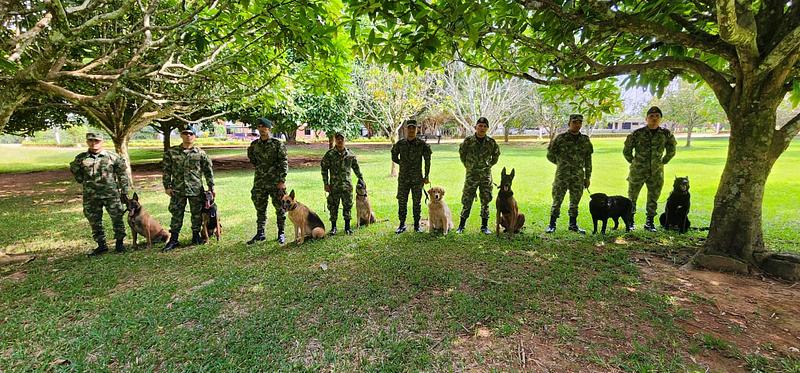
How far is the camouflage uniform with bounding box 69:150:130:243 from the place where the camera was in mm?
5891

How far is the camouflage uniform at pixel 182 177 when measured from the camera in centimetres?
629

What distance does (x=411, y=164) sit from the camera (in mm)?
6930

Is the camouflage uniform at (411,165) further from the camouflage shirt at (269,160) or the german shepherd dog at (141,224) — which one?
the german shepherd dog at (141,224)

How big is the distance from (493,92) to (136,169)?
21593 mm

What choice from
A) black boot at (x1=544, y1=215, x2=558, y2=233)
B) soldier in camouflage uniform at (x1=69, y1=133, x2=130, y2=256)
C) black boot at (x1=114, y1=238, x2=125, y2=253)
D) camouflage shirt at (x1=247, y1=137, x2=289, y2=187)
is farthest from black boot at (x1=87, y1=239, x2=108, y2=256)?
black boot at (x1=544, y1=215, x2=558, y2=233)

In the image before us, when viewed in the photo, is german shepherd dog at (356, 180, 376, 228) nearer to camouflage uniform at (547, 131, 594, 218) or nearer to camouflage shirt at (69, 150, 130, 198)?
camouflage uniform at (547, 131, 594, 218)

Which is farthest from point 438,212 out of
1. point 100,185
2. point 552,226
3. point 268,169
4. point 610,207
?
point 100,185

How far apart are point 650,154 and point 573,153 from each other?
4.74ft

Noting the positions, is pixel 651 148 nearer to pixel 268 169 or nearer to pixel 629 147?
pixel 629 147

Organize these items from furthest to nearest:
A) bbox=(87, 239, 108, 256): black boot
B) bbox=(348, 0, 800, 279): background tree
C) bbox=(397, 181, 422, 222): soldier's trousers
→ bbox=(397, 181, 422, 222): soldier's trousers < bbox=(87, 239, 108, 256): black boot < bbox=(348, 0, 800, 279): background tree

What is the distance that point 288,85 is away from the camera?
931 centimetres

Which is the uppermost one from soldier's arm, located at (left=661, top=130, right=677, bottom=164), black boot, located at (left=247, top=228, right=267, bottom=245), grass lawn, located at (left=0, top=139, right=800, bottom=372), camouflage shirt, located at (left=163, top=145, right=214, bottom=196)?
soldier's arm, located at (left=661, top=130, right=677, bottom=164)

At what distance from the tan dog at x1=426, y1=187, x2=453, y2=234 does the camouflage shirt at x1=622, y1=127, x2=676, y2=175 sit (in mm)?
3805

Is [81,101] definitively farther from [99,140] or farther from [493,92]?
[493,92]
